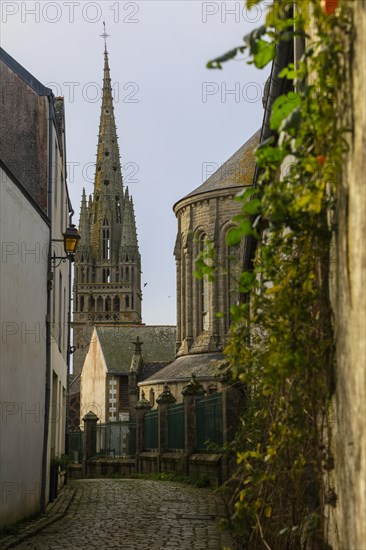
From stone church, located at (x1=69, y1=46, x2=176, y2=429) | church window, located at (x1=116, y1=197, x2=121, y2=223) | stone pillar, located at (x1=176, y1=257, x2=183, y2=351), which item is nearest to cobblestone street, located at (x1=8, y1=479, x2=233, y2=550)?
stone pillar, located at (x1=176, y1=257, x2=183, y2=351)

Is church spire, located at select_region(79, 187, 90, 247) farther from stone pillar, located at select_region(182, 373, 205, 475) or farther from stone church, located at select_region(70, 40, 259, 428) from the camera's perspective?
stone pillar, located at select_region(182, 373, 205, 475)

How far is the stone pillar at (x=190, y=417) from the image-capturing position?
27.0 metres

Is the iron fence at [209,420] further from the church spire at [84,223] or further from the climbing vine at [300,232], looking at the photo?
the church spire at [84,223]

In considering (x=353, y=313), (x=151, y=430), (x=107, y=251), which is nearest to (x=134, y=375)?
(x=151, y=430)

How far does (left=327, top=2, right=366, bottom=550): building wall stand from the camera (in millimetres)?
4176

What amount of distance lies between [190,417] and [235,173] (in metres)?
21.5

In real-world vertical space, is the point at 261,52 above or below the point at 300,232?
above

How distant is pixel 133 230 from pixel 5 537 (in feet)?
374

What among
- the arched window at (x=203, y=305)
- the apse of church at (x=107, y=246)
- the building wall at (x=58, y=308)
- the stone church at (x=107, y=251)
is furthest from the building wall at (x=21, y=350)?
the apse of church at (x=107, y=246)

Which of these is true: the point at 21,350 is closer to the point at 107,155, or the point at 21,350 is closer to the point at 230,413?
the point at 230,413

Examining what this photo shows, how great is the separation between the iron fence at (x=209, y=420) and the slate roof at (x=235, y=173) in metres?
20.2

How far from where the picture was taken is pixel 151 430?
111 ft

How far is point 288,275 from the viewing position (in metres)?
5.67

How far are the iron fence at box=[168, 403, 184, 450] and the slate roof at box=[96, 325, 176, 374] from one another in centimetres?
3771
